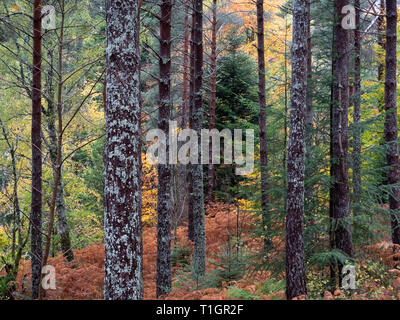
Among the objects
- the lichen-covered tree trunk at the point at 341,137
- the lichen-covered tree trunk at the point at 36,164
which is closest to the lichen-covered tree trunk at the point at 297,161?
the lichen-covered tree trunk at the point at 341,137

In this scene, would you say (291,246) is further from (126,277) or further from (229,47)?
(229,47)

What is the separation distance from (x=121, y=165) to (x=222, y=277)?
17.1 ft

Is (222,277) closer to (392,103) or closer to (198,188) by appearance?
(198,188)

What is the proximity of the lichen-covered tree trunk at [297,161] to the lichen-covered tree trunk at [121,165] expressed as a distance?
10.1 feet

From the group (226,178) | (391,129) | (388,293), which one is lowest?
(388,293)

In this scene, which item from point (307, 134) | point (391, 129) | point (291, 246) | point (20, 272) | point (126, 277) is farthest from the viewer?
point (20, 272)

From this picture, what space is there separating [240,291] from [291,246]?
1298mm

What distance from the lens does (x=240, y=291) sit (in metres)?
6.30

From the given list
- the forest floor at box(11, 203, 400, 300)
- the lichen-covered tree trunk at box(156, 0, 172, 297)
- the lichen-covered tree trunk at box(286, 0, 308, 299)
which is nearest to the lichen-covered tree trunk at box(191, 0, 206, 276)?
the forest floor at box(11, 203, 400, 300)

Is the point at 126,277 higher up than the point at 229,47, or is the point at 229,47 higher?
the point at 229,47

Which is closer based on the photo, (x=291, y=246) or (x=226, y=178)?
(x=291, y=246)

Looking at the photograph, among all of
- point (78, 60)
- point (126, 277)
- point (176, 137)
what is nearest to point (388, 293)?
point (126, 277)

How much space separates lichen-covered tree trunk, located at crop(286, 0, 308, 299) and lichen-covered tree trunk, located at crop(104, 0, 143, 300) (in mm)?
3074

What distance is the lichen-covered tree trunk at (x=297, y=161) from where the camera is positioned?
19.9 feet
